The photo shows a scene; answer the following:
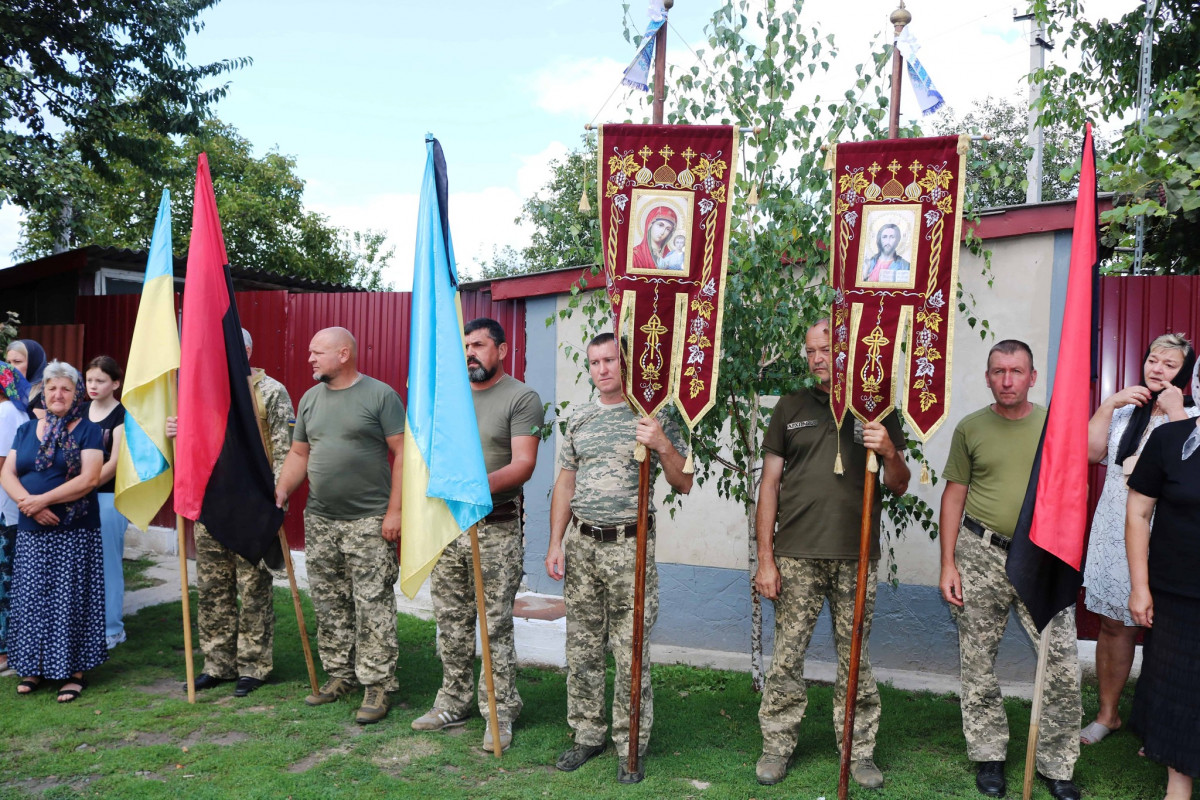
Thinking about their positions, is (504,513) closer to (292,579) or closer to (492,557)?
(492,557)

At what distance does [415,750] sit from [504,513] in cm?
Answer: 119

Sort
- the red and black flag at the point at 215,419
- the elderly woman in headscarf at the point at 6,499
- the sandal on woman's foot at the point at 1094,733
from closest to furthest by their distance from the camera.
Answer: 1. the sandal on woman's foot at the point at 1094,733
2. the red and black flag at the point at 215,419
3. the elderly woman in headscarf at the point at 6,499

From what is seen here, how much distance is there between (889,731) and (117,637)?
4954mm

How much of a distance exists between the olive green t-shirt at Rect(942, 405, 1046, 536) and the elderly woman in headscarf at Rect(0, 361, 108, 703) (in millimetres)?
4640

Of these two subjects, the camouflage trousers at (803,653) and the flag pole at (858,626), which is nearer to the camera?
the flag pole at (858,626)

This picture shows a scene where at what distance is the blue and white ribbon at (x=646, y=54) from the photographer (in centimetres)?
410

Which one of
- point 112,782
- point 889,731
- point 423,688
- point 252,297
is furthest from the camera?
point 252,297

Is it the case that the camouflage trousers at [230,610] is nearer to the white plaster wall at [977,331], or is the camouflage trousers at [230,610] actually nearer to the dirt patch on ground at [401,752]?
the dirt patch on ground at [401,752]

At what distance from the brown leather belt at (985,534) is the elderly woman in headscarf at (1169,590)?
46 centimetres

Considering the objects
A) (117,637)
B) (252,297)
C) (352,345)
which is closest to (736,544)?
(352,345)

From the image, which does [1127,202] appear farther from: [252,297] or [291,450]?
[252,297]

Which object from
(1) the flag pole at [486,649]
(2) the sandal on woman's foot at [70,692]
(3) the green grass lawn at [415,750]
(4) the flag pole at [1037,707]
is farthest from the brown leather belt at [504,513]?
(2) the sandal on woman's foot at [70,692]

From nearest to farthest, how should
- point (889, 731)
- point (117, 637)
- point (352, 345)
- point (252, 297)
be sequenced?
point (889, 731) → point (352, 345) → point (117, 637) → point (252, 297)

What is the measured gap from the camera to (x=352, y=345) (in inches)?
189
